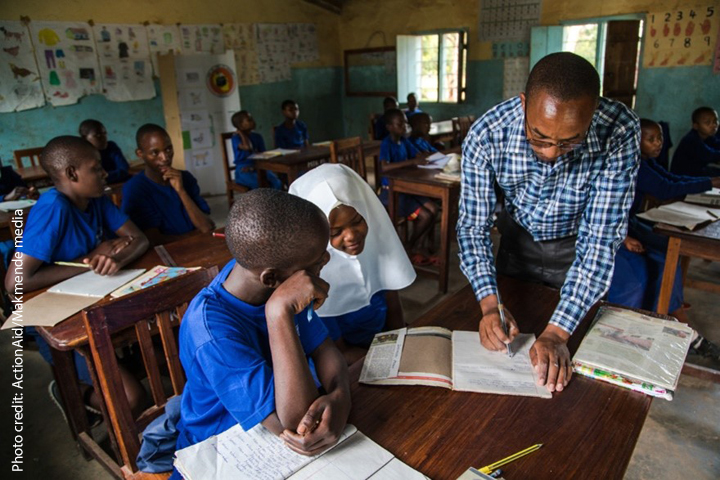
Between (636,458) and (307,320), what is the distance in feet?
4.87

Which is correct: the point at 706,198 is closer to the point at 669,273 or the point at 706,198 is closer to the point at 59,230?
the point at 669,273

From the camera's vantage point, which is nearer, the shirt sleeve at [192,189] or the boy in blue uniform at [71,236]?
the boy in blue uniform at [71,236]

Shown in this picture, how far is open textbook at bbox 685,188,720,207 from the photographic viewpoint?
2.44 meters

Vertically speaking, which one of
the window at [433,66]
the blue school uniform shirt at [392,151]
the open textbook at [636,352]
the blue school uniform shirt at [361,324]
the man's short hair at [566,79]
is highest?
the window at [433,66]

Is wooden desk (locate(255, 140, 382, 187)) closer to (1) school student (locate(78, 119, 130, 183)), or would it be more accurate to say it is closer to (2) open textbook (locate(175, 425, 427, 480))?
(1) school student (locate(78, 119, 130, 183))

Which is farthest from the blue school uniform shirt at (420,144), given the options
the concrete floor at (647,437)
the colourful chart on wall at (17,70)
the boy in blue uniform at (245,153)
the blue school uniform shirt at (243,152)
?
the colourful chart on wall at (17,70)

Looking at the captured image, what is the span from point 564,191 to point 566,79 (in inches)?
15.8

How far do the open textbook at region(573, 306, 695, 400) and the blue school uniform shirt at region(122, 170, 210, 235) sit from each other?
2.01 meters

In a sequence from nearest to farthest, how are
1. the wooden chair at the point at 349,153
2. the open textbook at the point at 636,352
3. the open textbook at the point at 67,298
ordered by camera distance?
1. the open textbook at the point at 636,352
2. the open textbook at the point at 67,298
3. the wooden chair at the point at 349,153

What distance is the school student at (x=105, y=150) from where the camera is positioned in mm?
4078

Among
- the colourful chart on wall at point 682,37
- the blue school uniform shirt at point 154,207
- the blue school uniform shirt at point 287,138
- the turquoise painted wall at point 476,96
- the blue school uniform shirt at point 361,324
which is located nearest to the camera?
the blue school uniform shirt at point 361,324

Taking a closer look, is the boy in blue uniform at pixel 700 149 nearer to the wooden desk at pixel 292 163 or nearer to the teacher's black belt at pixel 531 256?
the wooden desk at pixel 292 163

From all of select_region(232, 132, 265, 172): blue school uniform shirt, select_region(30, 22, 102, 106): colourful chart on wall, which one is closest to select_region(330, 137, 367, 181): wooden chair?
select_region(232, 132, 265, 172): blue school uniform shirt

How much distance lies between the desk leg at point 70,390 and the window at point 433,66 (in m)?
6.17
